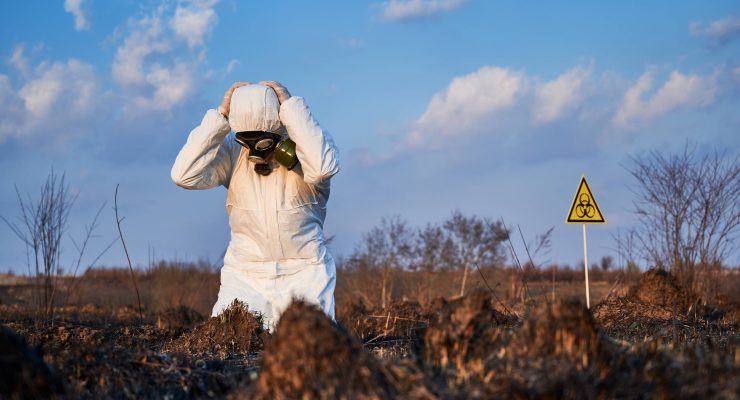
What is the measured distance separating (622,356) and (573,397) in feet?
2.44

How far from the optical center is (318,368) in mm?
4008

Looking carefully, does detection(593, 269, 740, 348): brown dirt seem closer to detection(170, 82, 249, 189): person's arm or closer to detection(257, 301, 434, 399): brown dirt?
detection(170, 82, 249, 189): person's arm

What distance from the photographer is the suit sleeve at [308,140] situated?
8086mm

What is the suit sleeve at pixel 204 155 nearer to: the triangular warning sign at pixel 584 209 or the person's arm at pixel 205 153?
the person's arm at pixel 205 153

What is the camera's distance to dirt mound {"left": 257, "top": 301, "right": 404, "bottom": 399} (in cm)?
392

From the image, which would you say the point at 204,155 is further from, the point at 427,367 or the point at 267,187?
the point at 427,367

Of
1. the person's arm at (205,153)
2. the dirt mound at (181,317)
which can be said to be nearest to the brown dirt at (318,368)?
the person's arm at (205,153)

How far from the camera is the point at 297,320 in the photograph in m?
4.21

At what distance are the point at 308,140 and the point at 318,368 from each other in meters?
4.31

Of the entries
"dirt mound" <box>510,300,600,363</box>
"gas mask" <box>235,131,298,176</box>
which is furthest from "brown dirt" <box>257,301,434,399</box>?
"gas mask" <box>235,131,298,176</box>

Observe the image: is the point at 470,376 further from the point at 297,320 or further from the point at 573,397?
the point at 297,320

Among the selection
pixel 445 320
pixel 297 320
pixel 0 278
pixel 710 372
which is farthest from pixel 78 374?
pixel 0 278

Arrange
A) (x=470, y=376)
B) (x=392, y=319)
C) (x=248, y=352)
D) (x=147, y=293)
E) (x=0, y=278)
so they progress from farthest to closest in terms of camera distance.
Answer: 1. (x=0, y=278)
2. (x=147, y=293)
3. (x=392, y=319)
4. (x=248, y=352)
5. (x=470, y=376)

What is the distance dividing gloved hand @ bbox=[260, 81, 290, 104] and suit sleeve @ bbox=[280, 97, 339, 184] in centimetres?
19
